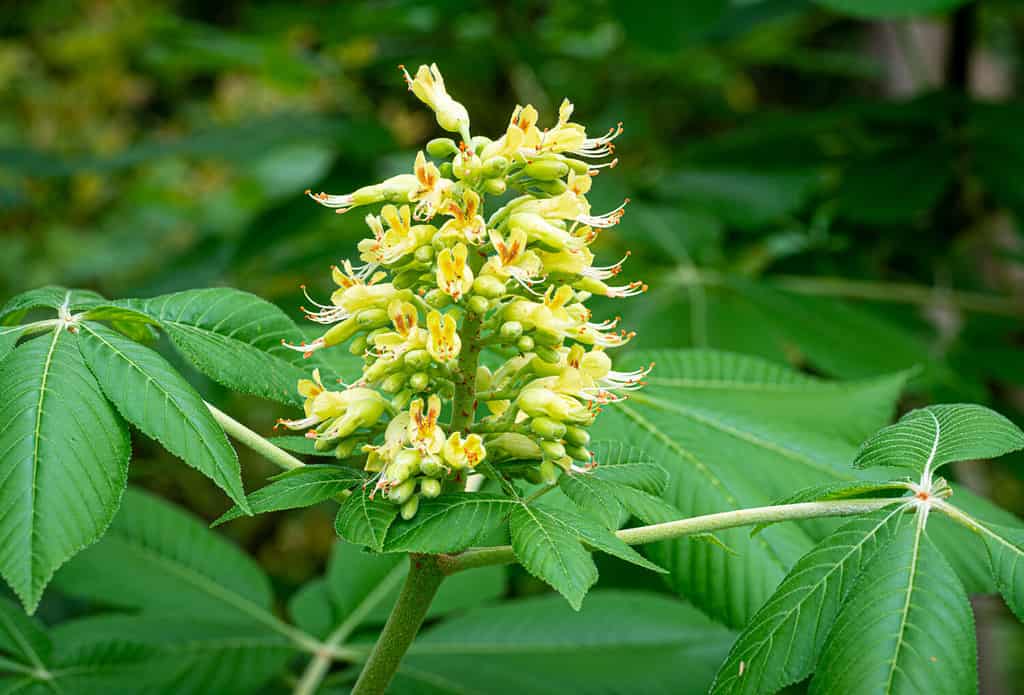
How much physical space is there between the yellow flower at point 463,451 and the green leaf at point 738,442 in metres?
0.41

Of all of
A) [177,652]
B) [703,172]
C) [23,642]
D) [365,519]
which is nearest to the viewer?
[365,519]

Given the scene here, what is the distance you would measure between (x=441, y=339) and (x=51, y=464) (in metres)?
0.46

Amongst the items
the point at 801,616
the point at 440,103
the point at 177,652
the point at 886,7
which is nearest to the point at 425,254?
the point at 440,103

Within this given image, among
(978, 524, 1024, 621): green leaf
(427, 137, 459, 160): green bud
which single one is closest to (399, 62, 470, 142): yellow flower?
(427, 137, 459, 160): green bud

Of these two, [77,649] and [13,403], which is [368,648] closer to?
[77,649]

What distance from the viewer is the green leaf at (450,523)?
1.09 meters

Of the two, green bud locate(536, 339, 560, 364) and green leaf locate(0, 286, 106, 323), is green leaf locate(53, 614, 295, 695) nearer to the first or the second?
green leaf locate(0, 286, 106, 323)

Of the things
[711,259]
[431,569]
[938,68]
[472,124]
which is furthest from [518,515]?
[938,68]

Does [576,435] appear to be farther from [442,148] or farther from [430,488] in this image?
[442,148]

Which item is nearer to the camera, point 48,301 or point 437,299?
point 437,299

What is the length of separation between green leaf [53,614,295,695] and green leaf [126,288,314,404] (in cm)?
68

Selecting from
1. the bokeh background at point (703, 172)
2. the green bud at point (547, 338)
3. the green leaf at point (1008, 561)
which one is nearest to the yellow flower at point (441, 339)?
the green bud at point (547, 338)

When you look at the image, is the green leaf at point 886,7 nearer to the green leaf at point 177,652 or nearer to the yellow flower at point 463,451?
the yellow flower at point 463,451

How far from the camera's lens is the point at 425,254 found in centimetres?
124
